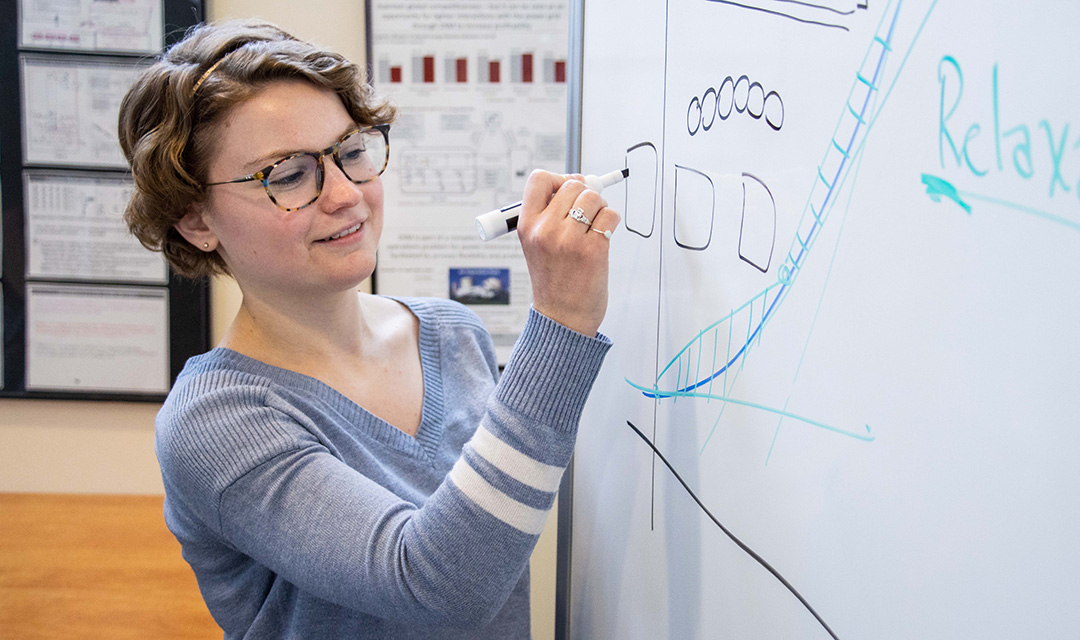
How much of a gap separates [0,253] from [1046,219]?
6.17ft

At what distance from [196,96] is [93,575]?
1.15 meters

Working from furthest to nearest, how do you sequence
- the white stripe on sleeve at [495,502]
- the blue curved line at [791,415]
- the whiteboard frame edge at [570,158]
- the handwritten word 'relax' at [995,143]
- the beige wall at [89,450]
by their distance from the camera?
the beige wall at [89,450], the whiteboard frame edge at [570,158], the white stripe on sleeve at [495,502], the blue curved line at [791,415], the handwritten word 'relax' at [995,143]

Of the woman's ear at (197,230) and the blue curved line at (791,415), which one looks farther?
the woman's ear at (197,230)

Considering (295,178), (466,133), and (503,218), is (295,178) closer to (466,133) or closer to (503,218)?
(503,218)

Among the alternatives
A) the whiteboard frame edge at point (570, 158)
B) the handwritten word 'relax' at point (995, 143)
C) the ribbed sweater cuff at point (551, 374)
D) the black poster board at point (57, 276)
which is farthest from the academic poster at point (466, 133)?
the handwritten word 'relax' at point (995, 143)

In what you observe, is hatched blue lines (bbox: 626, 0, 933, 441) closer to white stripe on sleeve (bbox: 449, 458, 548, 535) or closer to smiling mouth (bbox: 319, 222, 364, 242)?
white stripe on sleeve (bbox: 449, 458, 548, 535)

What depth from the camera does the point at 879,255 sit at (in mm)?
364

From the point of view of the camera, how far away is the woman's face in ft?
2.36

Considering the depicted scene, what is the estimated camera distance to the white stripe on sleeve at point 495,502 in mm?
592

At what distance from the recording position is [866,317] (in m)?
0.37

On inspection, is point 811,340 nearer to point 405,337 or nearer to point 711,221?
point 711,221

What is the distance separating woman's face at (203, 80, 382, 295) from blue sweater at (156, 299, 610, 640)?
4.1 inches

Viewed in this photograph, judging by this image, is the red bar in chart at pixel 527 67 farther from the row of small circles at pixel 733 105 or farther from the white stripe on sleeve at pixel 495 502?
the white stripe on sleeve at pixel 495 502

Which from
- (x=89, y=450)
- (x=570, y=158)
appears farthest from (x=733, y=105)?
(x=89, y=450)
